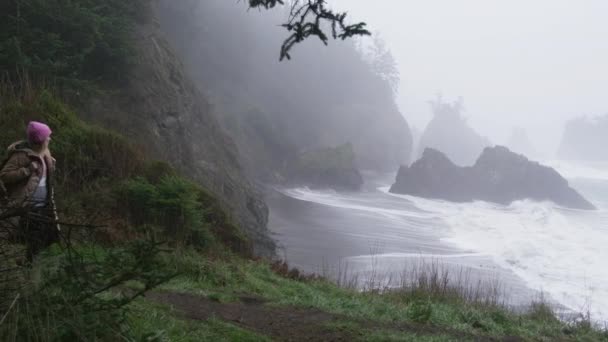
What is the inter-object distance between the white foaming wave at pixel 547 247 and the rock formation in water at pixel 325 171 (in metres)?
10.9

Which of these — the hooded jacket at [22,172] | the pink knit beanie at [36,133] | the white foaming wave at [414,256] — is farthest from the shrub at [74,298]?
the white foaming wave at [414,256]

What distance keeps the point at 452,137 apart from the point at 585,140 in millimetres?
28114

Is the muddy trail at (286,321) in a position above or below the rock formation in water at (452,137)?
below

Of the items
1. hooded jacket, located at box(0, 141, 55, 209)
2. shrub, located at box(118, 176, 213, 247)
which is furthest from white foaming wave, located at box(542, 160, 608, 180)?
hooded jacket, located at box(0, 141, 55, 209)

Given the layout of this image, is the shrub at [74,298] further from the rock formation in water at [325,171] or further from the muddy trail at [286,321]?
the rock formation in water at [325,171]

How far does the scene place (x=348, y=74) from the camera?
274 feet

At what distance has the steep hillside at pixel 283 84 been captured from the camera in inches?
2013

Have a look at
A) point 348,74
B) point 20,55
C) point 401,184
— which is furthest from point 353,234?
point 348,74

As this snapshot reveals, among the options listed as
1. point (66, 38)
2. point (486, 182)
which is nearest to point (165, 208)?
point (66, 38)

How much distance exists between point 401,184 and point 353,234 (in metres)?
26.6

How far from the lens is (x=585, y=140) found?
110 metres

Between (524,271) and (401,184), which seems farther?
(401,184)

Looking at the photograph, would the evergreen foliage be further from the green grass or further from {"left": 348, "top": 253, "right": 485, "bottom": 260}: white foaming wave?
{"left": 348, "top": 253, "right": 485, "bottom": 260}: white foaming wave

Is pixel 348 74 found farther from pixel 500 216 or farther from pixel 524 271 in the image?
pixel 524 271
